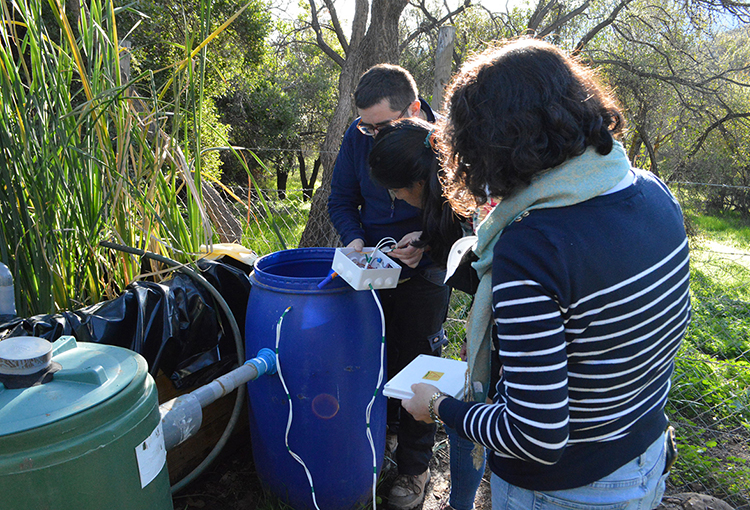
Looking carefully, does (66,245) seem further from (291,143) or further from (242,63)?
(291,143)

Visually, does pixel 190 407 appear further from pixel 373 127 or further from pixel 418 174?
pixel 373 127

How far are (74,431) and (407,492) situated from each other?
1512mm

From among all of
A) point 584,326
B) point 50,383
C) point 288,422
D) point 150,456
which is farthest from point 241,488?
point 584,326

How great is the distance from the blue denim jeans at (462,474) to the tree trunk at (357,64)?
2997 millimetres

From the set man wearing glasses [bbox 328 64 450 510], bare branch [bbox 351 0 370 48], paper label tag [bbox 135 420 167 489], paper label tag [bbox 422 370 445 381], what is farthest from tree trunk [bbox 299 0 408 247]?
paper label tag [bbox 135 420 167 489]

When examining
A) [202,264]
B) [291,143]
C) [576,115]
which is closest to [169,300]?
[202,264]

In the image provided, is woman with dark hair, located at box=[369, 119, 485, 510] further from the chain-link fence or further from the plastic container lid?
the plastic container lid

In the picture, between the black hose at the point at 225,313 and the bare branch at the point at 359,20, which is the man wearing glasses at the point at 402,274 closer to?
the black hose at the point at 225,313

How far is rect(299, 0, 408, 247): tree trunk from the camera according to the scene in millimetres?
4633

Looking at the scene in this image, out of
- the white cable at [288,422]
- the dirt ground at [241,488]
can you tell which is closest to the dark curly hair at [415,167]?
the white cable at [288,422]

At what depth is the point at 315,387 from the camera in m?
1.74

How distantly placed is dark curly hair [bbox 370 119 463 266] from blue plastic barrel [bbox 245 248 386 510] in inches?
14.5

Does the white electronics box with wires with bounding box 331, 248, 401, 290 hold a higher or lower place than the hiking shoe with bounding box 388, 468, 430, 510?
higher

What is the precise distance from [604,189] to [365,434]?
4.44 feet
